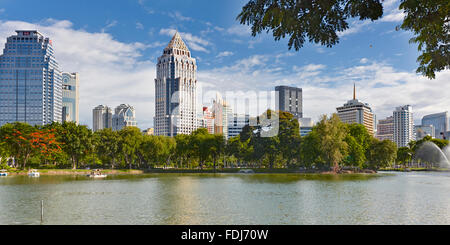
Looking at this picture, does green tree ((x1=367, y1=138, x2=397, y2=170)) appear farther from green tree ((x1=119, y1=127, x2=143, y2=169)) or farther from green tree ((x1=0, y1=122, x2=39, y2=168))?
green tree ((x1=0, y1=122, x2=39, y2=168))

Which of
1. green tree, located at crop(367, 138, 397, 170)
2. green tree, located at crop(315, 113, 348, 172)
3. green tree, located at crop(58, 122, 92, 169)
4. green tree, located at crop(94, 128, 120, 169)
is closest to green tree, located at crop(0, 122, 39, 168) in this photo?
green tree, located at crop(58, 122, 92, 169)

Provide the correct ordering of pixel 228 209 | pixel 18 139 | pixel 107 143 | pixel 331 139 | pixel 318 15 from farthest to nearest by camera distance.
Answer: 1. pixel 107 143
2. pixel 18 139
3. pixel 331 139
4. pixel 228 209
5. pixel 318 15

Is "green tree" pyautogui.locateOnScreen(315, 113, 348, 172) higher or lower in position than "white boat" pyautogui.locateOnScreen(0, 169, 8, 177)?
higher

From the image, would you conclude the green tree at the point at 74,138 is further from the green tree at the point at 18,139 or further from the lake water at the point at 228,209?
the lake water at the point at 228,209

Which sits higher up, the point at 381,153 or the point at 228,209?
the point at 381,153

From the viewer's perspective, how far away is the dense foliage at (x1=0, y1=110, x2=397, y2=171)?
8944cm

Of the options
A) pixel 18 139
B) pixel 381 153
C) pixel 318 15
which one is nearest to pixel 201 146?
pixel 18 139

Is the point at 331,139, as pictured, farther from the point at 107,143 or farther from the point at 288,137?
the point at 107,143

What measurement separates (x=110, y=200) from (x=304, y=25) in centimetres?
3178

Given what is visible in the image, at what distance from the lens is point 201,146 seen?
10869 centimetres

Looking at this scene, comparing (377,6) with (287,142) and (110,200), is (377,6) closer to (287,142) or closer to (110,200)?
(110,200)

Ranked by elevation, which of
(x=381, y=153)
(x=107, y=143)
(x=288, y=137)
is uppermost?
(x=288, y=137)

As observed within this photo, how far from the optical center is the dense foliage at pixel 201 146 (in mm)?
89438
